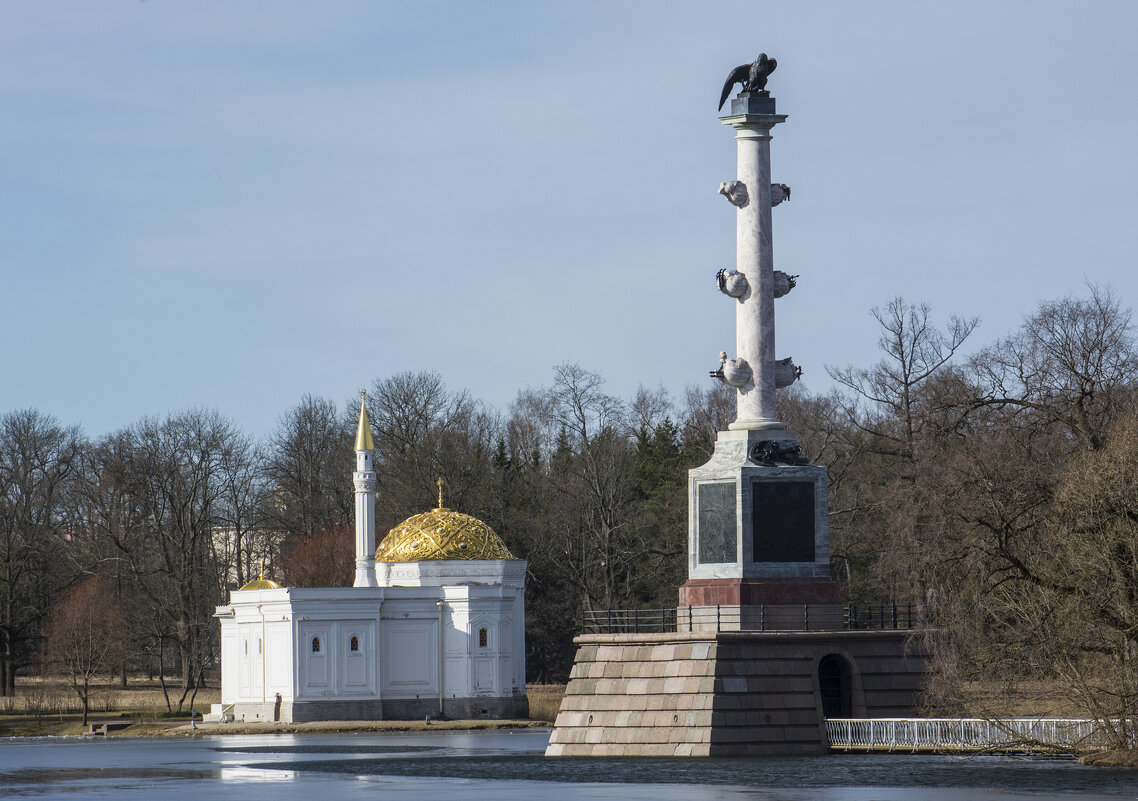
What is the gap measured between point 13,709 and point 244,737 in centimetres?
1937

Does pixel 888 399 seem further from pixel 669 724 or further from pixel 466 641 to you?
pixel 669 724

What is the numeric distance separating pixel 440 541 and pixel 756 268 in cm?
3477

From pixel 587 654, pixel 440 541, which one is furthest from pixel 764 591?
pixel 440 541

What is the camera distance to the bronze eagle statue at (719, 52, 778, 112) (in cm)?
4053

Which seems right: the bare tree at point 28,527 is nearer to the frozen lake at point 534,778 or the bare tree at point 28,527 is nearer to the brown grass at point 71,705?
the brown grass at point 71,705

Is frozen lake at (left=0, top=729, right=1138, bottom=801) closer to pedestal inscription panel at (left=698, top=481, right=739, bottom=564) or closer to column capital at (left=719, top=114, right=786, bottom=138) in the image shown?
pedestal inscription panel at (left=698, top=481, right=739, bottom=564)

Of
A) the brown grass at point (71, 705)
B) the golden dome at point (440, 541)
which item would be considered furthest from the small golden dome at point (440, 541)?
the brown grass at point (71, 705)

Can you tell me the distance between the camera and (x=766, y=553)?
39.0 m

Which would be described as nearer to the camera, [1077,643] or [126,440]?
[1077,643]

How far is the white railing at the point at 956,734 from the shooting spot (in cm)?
3441

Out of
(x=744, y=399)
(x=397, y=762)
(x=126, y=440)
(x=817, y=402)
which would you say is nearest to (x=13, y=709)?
(x=126, y=440)

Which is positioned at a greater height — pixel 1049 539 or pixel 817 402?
pixel 817 402

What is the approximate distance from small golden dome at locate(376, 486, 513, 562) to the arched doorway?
34890mm

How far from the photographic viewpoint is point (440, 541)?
73.1 m
